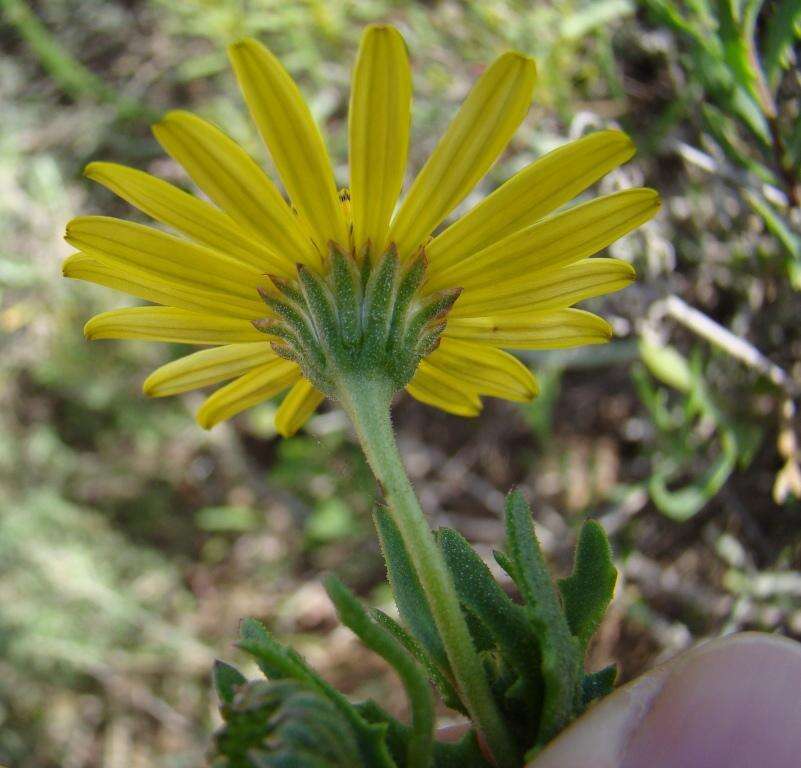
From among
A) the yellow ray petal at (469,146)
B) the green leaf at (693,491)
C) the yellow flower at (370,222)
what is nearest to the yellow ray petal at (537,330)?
the yellow flower at (370,222)

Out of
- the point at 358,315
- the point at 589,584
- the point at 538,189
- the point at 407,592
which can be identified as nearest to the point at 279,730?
the point at 407,592

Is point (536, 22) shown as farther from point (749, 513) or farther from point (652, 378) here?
point (749, 513)

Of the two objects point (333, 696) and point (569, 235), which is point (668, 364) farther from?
point (333, 696)

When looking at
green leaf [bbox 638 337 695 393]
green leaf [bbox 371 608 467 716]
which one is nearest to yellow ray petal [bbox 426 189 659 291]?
green leaf [bbox 371 608 467 716]

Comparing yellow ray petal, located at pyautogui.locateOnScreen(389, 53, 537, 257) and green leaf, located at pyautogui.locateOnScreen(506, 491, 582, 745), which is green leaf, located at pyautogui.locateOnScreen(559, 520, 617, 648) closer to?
green leaf, located at pyautogui.locateOnScreen(506, 491, 582, 745)

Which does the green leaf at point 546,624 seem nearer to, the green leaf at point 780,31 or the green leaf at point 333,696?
the green leaf at point 333,696

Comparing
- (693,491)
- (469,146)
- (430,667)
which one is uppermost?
(469,146)
